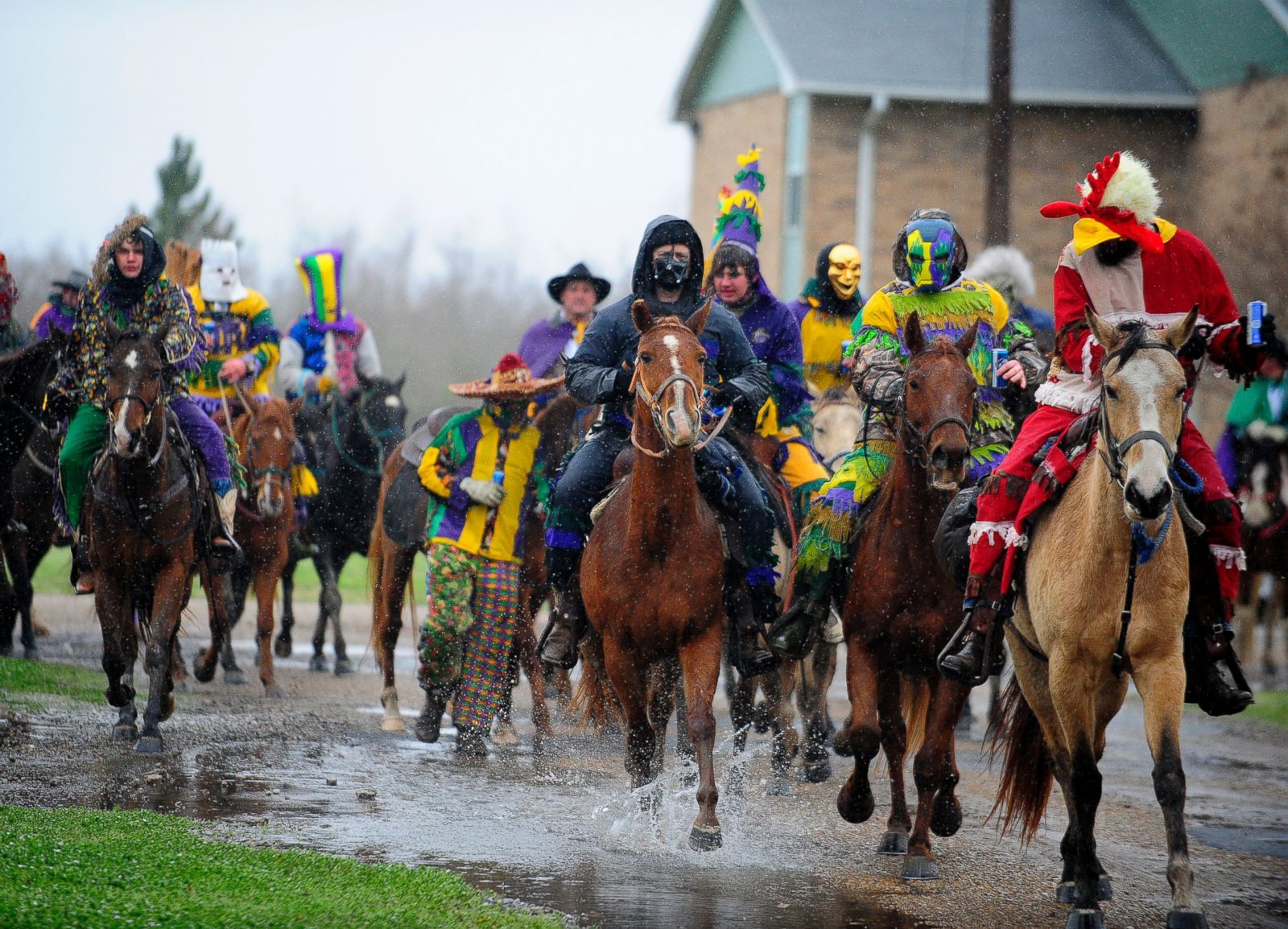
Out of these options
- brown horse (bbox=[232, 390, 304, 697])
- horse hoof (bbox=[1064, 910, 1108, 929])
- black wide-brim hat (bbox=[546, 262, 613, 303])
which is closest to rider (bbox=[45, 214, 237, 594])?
brown horse (bbox=[232, 390, 304, 697])

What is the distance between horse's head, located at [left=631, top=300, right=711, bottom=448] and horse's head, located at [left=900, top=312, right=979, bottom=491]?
0.97 m

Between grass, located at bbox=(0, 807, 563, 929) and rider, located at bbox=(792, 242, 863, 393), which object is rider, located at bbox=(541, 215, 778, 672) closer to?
grass, located at bbox=(0, 807, 563, 929)

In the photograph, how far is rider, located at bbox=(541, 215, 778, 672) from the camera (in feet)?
25.7

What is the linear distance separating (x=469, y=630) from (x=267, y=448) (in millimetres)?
3343

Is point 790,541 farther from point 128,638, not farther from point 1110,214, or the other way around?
point 128,638

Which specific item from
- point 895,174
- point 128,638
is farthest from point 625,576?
point 895,174

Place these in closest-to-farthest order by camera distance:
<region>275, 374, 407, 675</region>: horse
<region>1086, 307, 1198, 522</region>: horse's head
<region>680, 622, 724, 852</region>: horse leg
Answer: <region>1086, 307, 1198, 522</region>: horse's head → <region>680, 622, 724, 852</region>: horse leg → <region>275, 374, 407, 675</region>: horse

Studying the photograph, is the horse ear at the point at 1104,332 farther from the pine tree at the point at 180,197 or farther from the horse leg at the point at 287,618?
the pine tree at the point at 180,197

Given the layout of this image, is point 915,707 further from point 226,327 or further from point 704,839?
point 226,327

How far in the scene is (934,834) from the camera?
26.0 feet

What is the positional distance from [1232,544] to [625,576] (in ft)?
8.77

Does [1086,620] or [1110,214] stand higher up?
[1110,214]

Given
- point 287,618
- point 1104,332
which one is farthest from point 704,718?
point 287,618

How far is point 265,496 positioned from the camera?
12578 millimetres
